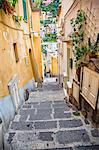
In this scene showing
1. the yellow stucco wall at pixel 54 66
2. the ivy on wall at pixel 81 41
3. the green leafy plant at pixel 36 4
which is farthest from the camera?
the yellow stucco wall at pixel 54 66

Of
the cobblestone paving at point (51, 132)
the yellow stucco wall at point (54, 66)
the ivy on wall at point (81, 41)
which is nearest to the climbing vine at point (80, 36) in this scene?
the ivy on wall at point (81, 41)

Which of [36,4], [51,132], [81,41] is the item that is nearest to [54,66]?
[36,4]

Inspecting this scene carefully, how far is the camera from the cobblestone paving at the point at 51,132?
4.46 metres

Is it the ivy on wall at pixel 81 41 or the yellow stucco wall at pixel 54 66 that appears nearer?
the ivy on wall at pixel 81 41

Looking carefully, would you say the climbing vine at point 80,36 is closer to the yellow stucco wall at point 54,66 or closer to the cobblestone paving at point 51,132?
the cobblestone paving at point 51,132

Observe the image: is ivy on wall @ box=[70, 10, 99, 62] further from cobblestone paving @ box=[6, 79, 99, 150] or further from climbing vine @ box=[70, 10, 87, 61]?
cobblestone paving @ box=[6, 79, 99, 150]

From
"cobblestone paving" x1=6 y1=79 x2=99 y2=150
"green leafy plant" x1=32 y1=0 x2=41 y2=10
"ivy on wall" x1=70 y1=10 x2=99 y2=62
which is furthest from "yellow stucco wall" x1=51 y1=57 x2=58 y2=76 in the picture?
"cobblestone paving" x1=6 y1=79 x2=99 y2=150

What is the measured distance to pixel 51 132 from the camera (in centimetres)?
516

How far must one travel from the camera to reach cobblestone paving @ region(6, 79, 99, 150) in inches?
176

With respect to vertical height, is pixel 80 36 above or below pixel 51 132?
above

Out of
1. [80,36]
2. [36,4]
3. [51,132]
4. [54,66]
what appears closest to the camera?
[51,132]

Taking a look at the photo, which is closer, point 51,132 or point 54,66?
point 51,132

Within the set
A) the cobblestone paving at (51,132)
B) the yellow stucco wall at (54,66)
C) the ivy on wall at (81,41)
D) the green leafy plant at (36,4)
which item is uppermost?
the green leafy plant at (36,4)

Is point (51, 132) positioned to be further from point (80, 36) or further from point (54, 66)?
point (54, 66)
